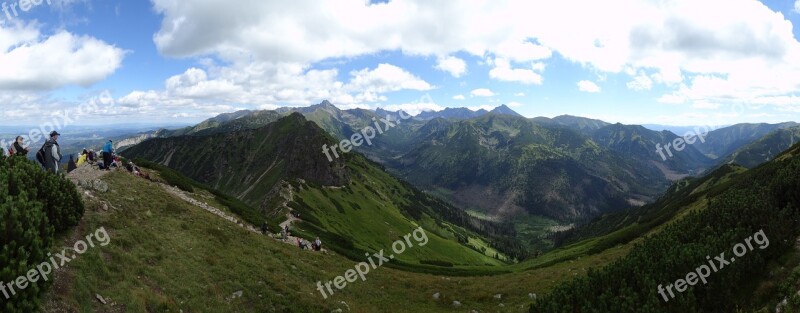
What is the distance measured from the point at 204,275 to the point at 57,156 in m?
16.8

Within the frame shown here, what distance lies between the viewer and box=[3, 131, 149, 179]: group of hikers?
31125 millimetres

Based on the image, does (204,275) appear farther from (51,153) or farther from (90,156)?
(90,156)

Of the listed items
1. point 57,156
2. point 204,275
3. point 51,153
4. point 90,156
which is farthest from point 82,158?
point 204,275

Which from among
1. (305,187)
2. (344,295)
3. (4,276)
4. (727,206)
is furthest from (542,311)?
(305,187)

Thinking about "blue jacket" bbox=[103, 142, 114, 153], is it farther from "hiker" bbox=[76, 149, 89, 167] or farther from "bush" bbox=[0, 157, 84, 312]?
"bush" bbox=[0, 157, 84, 312]

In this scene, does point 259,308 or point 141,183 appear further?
point 141,183

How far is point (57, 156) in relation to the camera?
105ft

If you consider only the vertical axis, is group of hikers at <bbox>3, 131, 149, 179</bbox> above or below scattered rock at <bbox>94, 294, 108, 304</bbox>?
above

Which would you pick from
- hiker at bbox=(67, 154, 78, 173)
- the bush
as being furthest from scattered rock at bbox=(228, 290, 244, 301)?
hiker at bbox=(67, 154, 78, 173)

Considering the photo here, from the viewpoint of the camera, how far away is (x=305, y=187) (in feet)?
496

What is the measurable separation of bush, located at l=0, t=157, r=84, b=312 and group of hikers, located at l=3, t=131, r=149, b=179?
417 cm

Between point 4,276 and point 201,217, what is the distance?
995 inches

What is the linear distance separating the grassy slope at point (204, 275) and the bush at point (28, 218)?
173 cm

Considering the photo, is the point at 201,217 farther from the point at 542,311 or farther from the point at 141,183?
the point at 542,311
